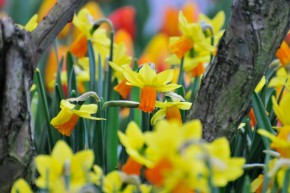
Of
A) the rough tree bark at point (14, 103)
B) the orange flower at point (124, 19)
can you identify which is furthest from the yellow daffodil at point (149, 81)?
the orange flower at point (124, 19)

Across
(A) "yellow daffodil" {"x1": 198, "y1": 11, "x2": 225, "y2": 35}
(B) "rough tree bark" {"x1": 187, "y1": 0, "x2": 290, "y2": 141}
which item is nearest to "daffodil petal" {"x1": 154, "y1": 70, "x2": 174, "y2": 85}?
(B) "rough tree bark" {"x1": 187, "y1": 0, "x2": 290, "y2": 141}

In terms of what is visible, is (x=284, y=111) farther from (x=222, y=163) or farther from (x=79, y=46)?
(x=79, y=46)

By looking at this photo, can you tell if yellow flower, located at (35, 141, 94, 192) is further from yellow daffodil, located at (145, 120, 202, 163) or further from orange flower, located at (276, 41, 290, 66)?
orange flower, located at (276, 41, 290, 66)

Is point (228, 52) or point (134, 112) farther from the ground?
point (228, 52)

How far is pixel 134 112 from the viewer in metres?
1.87

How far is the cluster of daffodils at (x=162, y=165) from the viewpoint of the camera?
0.99 metres

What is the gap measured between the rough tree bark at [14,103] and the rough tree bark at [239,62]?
0.31 meters

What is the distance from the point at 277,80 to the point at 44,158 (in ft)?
3.02

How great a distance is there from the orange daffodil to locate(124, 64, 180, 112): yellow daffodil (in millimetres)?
98

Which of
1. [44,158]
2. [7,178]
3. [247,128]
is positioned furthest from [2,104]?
[247,128]

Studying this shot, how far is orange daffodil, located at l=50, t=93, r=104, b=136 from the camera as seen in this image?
1486mm

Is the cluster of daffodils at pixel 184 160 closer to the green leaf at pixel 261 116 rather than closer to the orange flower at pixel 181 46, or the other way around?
the green leaf at pixel 261 116

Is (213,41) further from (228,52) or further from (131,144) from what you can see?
(131,144)

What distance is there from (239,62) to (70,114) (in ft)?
1.14
